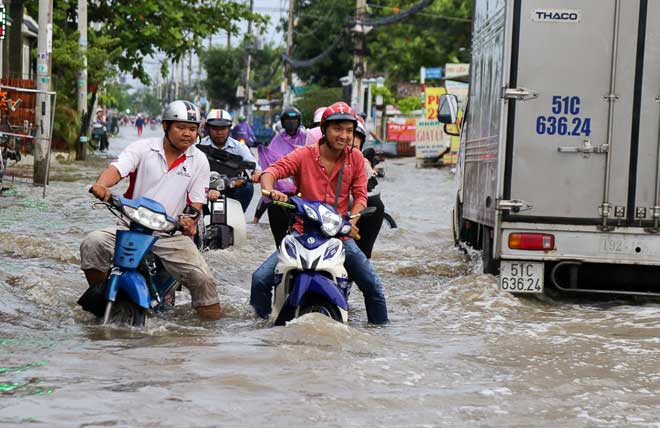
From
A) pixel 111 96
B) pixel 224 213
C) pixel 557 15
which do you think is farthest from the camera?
pixel 111 96

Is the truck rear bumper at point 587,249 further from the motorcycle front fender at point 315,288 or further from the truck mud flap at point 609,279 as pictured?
the motorcycle front fender at point 315,288

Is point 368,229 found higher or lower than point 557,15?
lower

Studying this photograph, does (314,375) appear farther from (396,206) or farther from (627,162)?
(396,206)

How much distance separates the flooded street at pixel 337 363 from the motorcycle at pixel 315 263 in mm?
119

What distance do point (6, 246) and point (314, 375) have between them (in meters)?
6.64

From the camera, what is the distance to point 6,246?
1204 cm

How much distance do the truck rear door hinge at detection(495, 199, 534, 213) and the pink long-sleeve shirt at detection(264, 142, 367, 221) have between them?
5.39 ft

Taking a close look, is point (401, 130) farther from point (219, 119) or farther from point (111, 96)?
point (219, 119)

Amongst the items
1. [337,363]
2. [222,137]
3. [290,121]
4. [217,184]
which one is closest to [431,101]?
[290,121]

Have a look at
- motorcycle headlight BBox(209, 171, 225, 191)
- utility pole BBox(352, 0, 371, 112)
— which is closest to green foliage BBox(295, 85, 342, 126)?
utility pole BBox(352, 0, 371, 112)

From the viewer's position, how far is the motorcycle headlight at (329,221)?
7141 millimetres

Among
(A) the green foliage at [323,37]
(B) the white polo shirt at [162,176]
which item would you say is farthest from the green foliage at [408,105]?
(B) the white polo shirt at [162,176]

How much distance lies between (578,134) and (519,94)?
0.54 m

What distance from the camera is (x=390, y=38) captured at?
63.8 metres
